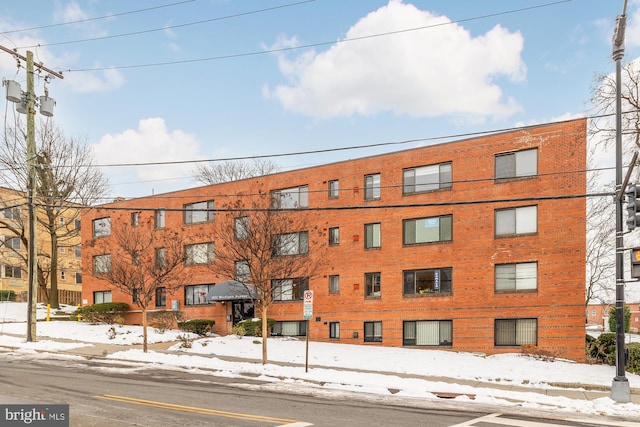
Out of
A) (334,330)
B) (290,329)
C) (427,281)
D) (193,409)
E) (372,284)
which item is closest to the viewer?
(193,409)

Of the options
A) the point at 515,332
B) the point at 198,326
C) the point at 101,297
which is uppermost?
the point at 515,332

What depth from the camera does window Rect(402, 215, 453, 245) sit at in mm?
27375

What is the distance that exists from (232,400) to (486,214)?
57.7 feet

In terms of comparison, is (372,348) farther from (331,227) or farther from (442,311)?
(331,227)

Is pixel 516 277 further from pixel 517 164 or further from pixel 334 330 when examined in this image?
pixel 334 330

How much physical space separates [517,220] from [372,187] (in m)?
7.92

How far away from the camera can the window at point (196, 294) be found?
117 feet

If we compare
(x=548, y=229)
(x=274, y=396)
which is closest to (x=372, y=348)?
(x=548, y=229)

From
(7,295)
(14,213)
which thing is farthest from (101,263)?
(7,295)

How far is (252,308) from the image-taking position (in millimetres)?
34125

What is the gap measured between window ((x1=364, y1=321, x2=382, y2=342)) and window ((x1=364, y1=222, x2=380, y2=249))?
4.25 m

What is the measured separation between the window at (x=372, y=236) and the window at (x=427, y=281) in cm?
237

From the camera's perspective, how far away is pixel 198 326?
32875 millimetres

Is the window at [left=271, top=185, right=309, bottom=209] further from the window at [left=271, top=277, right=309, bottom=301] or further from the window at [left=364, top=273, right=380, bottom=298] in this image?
the window at [left=364, top=273, right=380, bottom=298]
